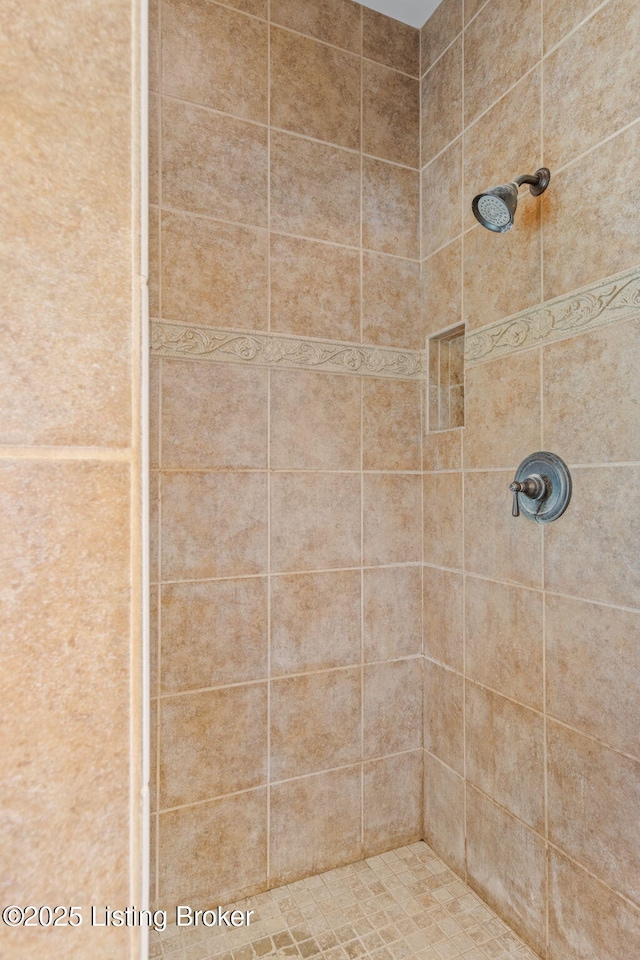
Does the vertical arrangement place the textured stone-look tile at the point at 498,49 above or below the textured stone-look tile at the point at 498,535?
above

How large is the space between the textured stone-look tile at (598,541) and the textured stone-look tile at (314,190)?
100 cm

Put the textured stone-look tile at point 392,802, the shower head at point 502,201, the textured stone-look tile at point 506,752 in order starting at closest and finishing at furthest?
the shower head at point 502,201, the textured stone-look tile at point 506,752, the textured stone-look tile at point 392,802

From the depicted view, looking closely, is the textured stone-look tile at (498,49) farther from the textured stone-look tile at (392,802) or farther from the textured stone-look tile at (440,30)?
the textured stone-look tile at (392,802)

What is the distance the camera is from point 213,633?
1.38 metres

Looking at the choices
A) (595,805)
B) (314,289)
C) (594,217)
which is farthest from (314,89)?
(595,805)

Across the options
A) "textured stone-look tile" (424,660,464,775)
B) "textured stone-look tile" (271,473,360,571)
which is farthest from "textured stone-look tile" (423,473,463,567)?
"textured stone-look tile" (424,660,464,775)

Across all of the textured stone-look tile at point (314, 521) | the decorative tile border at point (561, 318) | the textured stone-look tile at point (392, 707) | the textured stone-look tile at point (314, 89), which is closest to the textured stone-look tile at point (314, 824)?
the textured stone-look tile at point (392, 707)

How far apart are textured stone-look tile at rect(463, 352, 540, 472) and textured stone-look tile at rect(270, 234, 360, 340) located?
16.4 inches

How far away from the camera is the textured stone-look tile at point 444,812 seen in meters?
1.48

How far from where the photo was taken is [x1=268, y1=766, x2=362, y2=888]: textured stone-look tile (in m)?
1.45

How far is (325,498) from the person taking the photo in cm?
153

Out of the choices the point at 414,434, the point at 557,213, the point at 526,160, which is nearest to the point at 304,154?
the point at 526,160

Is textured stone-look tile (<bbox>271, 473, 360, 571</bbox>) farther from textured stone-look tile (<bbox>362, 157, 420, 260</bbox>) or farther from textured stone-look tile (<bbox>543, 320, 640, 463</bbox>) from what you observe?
textured stone-look tile (<bbox>362, 157, 420, 260</bbox>)

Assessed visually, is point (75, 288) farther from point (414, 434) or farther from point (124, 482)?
point (414, 434)
